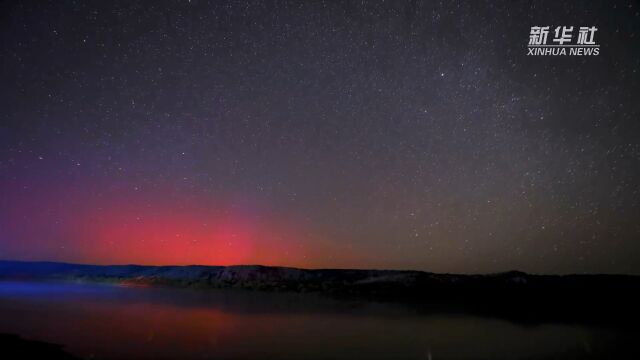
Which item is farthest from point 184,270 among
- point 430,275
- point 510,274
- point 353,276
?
point 510,274

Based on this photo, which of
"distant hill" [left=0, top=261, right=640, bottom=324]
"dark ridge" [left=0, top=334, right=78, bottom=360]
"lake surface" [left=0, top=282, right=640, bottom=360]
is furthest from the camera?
"distant hill" [left=0, top=261, right=640, bottom=324]

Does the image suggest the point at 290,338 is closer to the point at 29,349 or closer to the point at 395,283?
the point at 29,349

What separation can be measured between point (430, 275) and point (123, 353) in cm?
7950

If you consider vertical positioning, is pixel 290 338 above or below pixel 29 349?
below

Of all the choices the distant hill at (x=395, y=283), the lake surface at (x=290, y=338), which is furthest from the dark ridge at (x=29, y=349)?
the distant hill at (x=395, y=283)

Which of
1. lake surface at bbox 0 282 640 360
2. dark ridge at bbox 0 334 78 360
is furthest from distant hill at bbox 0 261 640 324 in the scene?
dark ridge at bbox 0 334 78 360

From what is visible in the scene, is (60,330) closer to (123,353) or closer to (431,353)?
(123,353)

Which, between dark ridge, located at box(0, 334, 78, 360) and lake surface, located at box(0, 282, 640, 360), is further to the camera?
lake surface, located at box(0, 282, 640, 360)

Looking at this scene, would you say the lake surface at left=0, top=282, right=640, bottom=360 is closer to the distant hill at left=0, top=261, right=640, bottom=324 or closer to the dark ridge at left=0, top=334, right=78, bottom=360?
the dark ridge at left=0, top=334, right=78, bottom=360

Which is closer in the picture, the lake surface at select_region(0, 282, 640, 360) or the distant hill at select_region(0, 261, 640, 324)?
the lake surface at select_region(0, 282, 640, 360)

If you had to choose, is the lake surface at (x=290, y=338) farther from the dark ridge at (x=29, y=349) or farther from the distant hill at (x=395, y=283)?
the distant hill at (x=395, y=283)

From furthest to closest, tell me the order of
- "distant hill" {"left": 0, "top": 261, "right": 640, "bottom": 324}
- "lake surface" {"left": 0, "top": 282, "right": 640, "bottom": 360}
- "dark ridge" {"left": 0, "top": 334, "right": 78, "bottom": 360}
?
1. "distant hill" {"left": 0, "top": 261, "right": 640, "bottom": 324}
2. "lake surface" {"left": 0, "top": 282, "right": 640, "bottom": 360}
3. "dark ridge" {"left": 0, "top": 334, "right": 78, "bottom": 360}

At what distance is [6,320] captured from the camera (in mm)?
16703

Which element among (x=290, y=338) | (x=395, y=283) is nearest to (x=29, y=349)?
(x=290, y=338)
